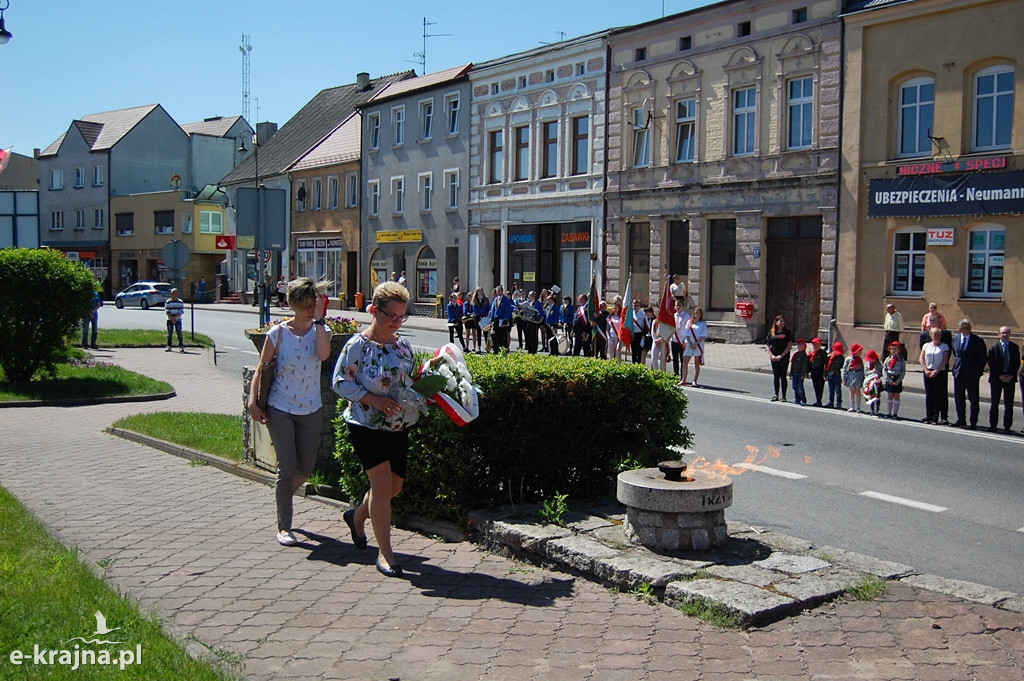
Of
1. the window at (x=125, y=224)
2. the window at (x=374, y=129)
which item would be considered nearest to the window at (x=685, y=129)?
the window at (x=374, y=129)

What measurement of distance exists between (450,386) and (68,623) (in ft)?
7.83

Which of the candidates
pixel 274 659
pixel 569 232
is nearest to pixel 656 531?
pixel 274 659

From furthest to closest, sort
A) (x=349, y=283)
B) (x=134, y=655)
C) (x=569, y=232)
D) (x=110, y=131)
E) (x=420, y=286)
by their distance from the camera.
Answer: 1. (x=110, y=131)
2. (x=349, y=283)
3. (x=420, y=286)
4. (x=569, y=232)
5. (x=134, y=655)

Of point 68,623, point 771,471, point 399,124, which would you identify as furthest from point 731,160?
point 68,623

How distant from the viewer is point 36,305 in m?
16.1

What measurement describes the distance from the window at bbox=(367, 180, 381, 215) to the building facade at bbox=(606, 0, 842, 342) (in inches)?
633

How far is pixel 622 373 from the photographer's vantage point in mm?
7000

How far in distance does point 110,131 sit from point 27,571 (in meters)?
69.4

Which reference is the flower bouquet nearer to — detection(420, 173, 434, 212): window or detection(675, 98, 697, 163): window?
detection(675, 98, 697, 163): window

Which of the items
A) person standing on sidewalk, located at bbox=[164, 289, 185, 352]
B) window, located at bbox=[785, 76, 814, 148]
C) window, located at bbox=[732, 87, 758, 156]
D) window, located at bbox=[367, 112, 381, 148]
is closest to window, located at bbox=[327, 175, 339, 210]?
window, located at bbox=[367, 112, 381, 148]

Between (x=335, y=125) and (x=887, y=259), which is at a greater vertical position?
(x=335, y=125)

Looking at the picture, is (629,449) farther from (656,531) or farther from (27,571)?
(27,571)

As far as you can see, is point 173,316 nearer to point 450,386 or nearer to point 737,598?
point 450,386

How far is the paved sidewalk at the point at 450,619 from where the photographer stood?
4449 mm
